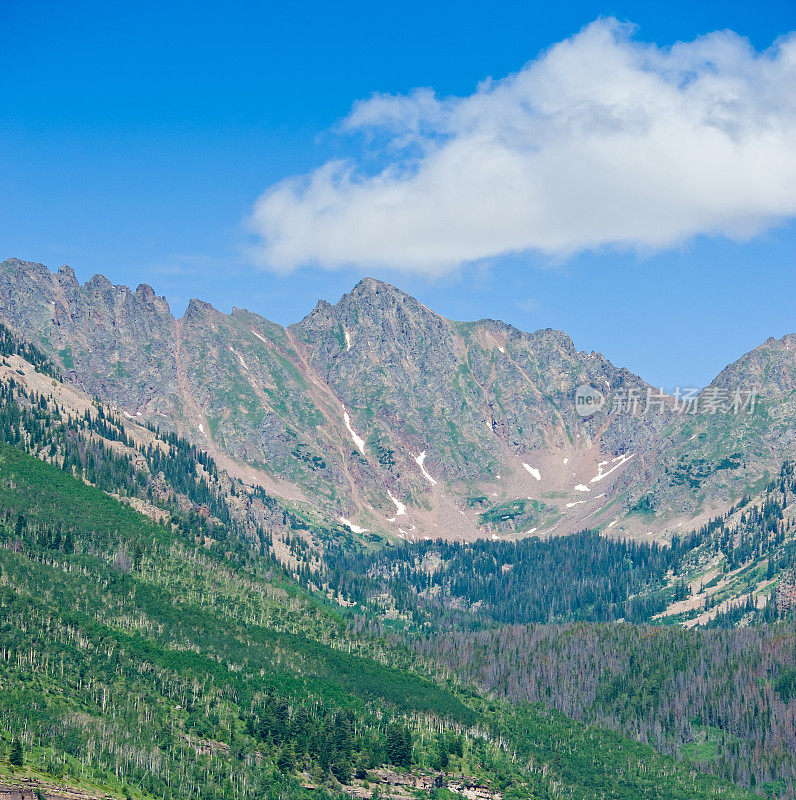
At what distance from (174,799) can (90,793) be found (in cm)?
1907

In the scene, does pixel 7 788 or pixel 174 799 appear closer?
pixel 7 788

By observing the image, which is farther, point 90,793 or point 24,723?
point 24,723

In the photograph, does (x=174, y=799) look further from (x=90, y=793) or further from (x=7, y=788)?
(x=7, y=788)

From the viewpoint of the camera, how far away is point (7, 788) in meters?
174

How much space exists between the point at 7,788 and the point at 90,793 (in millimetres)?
14543

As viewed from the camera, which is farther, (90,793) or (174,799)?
(174,799)

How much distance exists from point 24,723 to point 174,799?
2804 cm

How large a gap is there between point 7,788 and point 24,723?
25706mm

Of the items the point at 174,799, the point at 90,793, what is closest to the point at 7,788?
the point at 90,793

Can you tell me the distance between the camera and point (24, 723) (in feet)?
654

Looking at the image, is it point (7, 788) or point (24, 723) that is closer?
point (7, 788)

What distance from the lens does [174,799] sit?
200 metres
